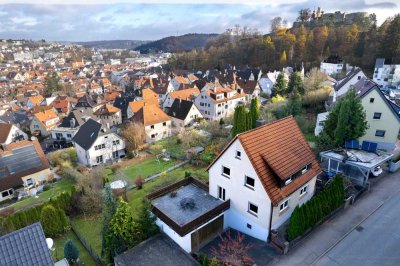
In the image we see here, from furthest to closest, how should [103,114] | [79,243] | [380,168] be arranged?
[103,114] < [380,168] < [79,243]

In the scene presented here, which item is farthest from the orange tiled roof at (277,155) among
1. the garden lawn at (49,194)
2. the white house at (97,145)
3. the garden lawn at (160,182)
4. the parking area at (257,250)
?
the white house at (97,145)

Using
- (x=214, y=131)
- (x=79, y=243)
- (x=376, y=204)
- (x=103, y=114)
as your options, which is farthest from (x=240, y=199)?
(x=103, y=114)

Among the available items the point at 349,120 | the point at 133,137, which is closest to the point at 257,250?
the point at 349,120

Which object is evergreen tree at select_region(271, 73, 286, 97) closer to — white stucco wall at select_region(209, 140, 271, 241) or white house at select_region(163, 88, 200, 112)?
white house at select_region(163, 88, 200, 112)

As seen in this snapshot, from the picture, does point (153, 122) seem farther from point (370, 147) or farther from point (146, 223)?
point (370, 147)

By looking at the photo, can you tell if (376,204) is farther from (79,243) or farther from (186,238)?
(79,243)
